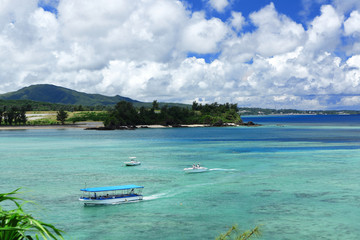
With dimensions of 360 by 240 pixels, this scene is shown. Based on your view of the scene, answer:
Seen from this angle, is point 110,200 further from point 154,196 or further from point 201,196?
point 201,196

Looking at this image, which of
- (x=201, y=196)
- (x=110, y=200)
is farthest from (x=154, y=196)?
(x=110, y=200)

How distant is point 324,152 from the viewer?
356 feet

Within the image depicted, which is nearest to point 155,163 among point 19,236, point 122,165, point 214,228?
point 122,165

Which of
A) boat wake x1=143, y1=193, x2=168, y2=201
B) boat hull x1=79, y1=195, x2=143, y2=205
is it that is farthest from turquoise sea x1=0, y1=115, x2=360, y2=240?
boat hull x1=79, y1=195, x2=143, y2=205

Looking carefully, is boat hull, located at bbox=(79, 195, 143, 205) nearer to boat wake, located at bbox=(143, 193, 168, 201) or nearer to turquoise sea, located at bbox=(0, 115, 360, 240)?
turquoise sea, located at bbox=(0, 115, 360, 240)

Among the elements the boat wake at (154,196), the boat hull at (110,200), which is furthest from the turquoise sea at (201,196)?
the boat hull at (110,200)

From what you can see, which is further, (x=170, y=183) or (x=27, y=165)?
(x=27, y=165)

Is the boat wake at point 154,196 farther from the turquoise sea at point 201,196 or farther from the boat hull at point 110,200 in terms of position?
the boat hull at point 110,200

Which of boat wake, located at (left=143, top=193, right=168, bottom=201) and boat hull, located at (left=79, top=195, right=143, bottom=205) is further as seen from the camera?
boat wake, located at (left=143, top=193, right=168, bottom=201)

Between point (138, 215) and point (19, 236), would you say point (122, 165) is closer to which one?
point (138, 215)

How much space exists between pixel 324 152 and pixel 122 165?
60310 mm

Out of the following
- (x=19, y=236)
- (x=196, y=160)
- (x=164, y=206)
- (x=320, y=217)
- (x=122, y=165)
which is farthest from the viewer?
(x=196, y=160)

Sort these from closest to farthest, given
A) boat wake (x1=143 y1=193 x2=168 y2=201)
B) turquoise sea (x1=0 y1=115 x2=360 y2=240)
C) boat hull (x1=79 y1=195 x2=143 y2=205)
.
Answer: turquoise sea (x1=0 y1=115 x2=360 y2=240) → boat hull (x1=79 y1=195 x2=143 y2=205) → boat wake (x1=143 y1=193 x2=168 y2=201)

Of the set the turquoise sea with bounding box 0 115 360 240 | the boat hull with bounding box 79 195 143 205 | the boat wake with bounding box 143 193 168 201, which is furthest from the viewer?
the boat wake with bounding box 143 193 168 201
